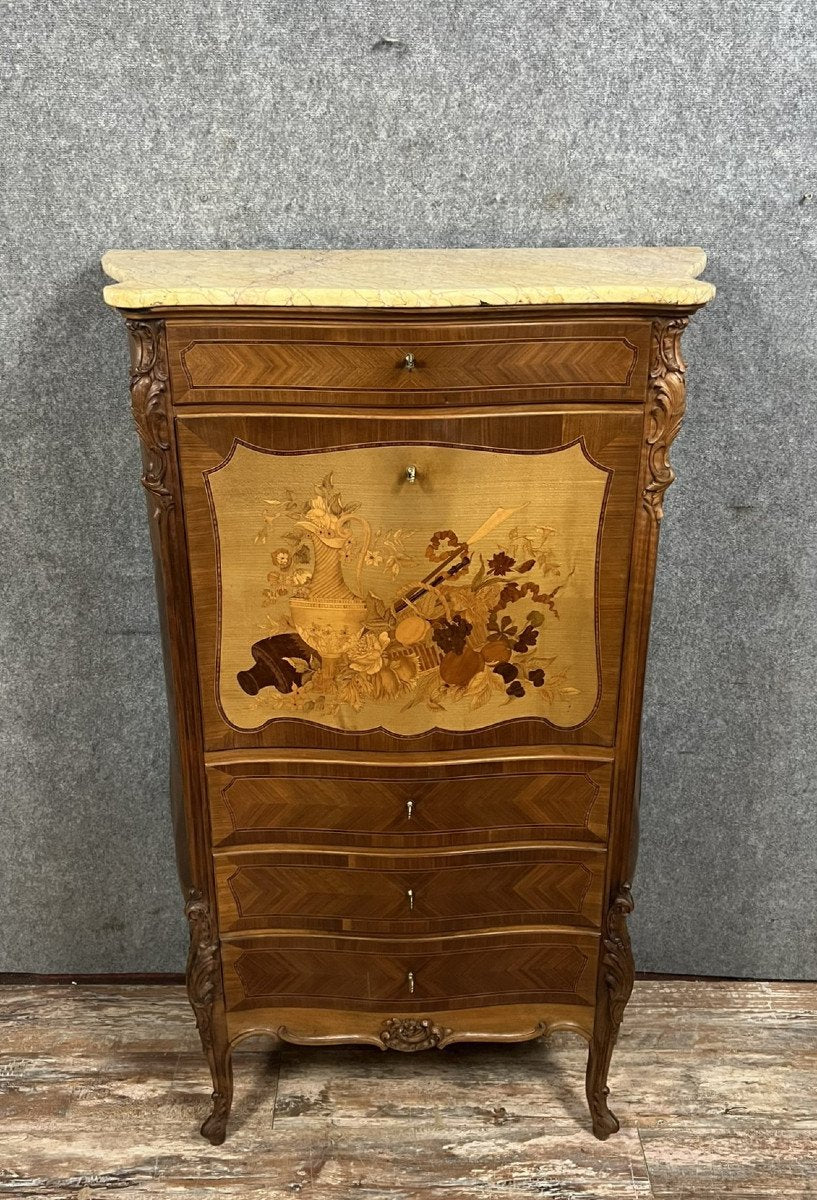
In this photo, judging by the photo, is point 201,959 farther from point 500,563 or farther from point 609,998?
point 500,563

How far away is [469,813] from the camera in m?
1.44

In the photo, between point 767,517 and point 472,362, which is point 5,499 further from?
point 767,517

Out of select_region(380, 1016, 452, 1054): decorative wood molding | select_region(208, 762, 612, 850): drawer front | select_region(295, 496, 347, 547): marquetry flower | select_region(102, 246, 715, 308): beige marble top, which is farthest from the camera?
select_region(380, 1016, 452, 1054): decorative wood molding

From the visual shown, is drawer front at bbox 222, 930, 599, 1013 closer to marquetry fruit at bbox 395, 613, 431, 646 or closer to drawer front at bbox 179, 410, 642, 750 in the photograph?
drawer front at bbox 179, 410, 642, 750

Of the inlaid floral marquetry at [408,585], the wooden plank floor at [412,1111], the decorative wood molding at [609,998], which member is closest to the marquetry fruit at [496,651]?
the inlaid floral marquetry at [408,585]

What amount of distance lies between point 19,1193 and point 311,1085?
461 mm

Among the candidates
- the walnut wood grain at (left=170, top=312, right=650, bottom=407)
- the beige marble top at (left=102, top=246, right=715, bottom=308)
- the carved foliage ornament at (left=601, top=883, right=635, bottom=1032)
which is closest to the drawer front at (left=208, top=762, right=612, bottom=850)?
the carved foliage ornament at (left=601, top=883, right=635, bottom=1032)

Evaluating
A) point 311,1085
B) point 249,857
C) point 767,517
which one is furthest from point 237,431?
point 311,1085

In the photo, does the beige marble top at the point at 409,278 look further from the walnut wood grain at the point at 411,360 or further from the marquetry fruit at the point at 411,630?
the marquetry fruit at the point at 411,630

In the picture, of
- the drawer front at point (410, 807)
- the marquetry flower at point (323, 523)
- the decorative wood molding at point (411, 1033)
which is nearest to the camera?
the marquetry flower at point (323, 523)

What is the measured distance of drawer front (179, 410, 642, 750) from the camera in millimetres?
1257

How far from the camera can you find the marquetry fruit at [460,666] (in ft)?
4.43

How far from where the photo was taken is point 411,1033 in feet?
5.12

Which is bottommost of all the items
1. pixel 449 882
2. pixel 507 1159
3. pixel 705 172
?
pixel 507 1159
